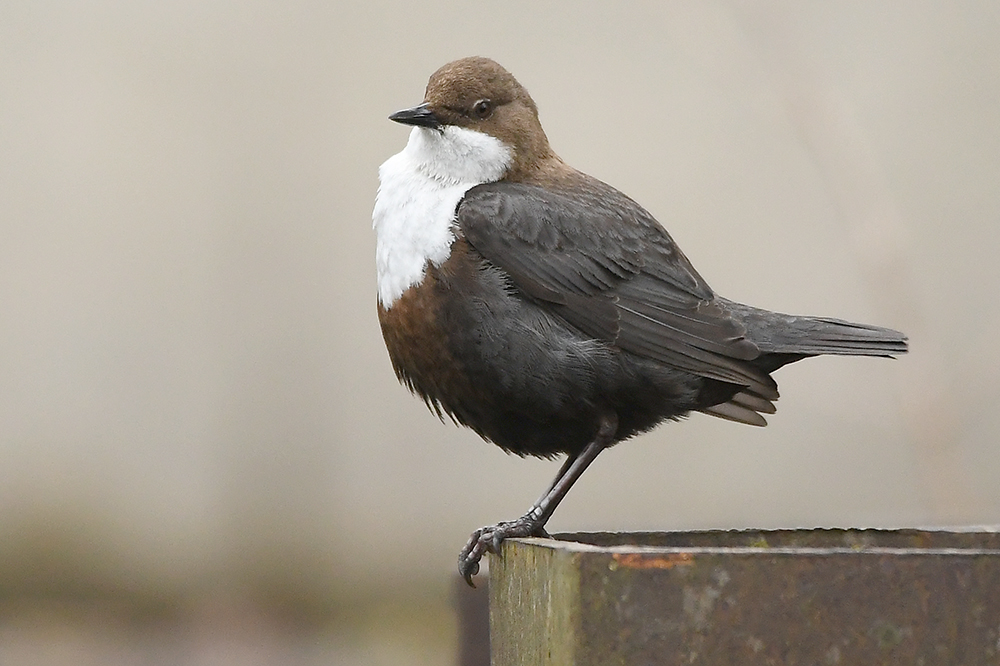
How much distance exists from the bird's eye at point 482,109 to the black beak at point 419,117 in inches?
4.6

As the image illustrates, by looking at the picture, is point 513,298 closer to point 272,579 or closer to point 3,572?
point 272,579

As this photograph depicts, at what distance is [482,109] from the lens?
10.0ft

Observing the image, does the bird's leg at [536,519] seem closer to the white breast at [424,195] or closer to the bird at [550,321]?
the bird at [550,321]

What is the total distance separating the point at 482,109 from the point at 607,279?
0.56 metres

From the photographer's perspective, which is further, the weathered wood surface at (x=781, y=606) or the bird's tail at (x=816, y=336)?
the bird's tail at (x=816, y=336)

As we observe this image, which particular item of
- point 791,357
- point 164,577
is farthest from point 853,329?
point 164,577

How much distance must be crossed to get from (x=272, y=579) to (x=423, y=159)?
2.45 m

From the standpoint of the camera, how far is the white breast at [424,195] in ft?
9.15

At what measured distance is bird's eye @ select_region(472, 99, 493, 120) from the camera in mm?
3043

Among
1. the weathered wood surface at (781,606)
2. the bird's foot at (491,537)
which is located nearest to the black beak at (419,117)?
the bird's foot at (491,537)

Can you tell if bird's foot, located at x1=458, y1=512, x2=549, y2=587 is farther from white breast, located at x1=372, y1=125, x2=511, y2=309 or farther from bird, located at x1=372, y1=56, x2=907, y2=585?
white breast, located at x1=372, y1=125, x2=511, y2=309

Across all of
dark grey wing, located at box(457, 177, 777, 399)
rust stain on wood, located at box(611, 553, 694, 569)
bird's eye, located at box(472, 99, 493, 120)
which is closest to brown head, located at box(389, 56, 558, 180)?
bird's eye, located at box(472, 99, 493, 120)

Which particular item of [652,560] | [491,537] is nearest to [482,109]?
[491,537]

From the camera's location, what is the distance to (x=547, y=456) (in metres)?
2.95
